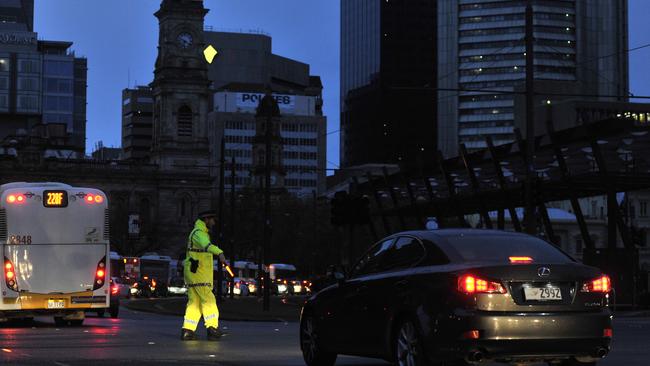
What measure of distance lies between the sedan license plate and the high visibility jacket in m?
7.43

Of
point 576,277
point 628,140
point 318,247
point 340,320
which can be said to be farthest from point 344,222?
point 318,247

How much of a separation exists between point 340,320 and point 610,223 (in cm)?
3253

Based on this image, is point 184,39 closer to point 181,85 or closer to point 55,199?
point 181,85

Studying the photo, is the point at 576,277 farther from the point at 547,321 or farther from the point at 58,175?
the point at 58,175

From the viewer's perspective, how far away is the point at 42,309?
24.2 metres

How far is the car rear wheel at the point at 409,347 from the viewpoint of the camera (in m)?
11.8

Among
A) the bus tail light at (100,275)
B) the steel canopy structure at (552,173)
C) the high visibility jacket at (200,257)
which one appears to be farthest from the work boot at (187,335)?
the steel canopy structure at (552,173)

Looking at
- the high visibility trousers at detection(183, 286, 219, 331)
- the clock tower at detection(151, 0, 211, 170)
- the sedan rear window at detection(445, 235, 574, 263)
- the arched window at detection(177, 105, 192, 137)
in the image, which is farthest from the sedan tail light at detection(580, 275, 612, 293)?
the arched window at detection(177, 105, 192, 137)

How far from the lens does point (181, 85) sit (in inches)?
5571

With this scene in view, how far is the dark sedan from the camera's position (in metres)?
11.4

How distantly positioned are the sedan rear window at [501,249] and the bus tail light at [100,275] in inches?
541

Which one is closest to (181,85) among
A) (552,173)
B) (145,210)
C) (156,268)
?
(145,210)

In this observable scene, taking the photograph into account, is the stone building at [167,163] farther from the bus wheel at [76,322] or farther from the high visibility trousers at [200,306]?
the high visibility trousers at [200,306]

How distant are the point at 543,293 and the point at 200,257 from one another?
7763mm
